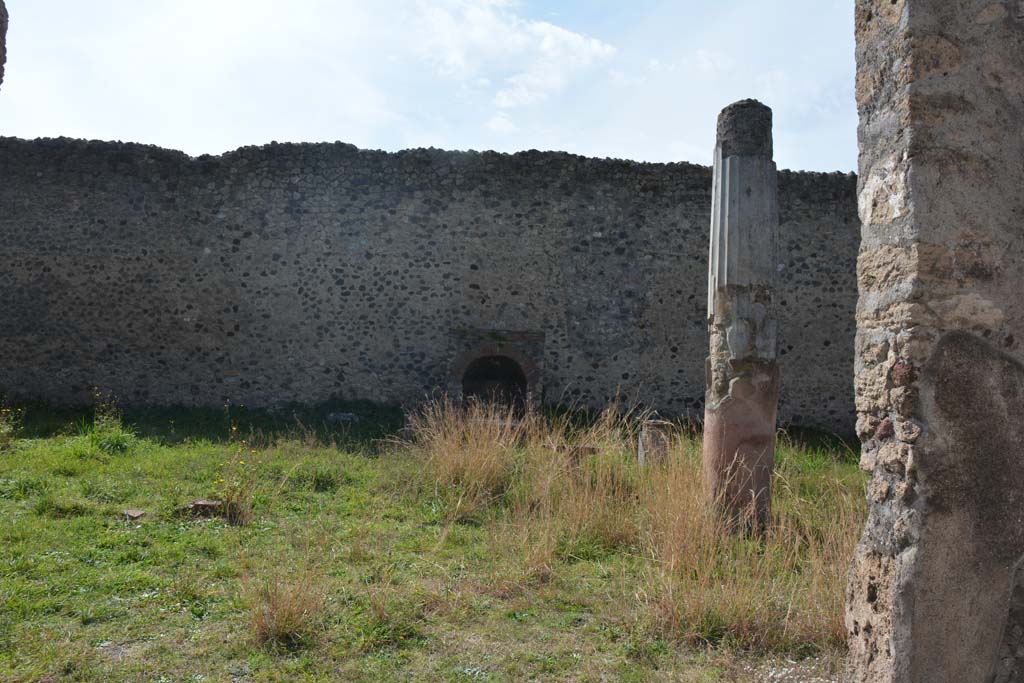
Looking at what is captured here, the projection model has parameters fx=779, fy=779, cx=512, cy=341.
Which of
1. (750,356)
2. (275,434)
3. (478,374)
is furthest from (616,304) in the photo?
(750,356)

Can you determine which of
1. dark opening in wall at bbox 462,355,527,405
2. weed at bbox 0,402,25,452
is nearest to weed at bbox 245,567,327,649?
weed at bbox 0,402,25,452

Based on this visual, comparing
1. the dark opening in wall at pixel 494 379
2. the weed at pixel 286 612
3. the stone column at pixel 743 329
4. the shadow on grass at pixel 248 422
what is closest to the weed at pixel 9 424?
the shadow on grass at pixel 248 422

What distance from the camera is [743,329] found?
19.6ft

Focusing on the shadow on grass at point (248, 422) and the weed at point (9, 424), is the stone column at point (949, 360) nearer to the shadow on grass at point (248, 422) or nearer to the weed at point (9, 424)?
the shadow on grass at point (248, 422)

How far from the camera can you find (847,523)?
4.77 meters

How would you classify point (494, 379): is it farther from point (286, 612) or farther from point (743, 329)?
point (286, 612)

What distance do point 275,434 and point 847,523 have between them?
715 cm

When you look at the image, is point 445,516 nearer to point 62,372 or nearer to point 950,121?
point 950,121

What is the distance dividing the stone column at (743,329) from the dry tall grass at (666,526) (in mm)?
304

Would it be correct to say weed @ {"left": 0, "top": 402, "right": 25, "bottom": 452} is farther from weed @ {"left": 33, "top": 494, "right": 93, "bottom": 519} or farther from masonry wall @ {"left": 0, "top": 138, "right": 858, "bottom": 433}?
weed @ {"left": 33, "top": 494, "right": 93, "bottom": 519}

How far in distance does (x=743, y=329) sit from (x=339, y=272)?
7477 millimetres

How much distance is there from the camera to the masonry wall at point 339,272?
38.7 ft

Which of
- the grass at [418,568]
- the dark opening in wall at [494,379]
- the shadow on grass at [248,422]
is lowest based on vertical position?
the grass at [418,568]

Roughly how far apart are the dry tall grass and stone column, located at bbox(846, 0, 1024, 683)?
153 centimetres
